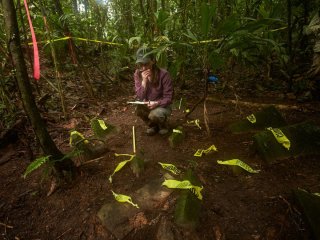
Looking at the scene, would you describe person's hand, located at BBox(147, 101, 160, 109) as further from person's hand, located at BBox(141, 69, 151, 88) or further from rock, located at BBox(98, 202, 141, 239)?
rock, located at BBox(98, 202, 141, 239)

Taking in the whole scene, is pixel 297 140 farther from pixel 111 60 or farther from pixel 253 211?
pixel 111 60

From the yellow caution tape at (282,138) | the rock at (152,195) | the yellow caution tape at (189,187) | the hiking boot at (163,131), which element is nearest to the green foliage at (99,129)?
the hiking boot at (163,131)

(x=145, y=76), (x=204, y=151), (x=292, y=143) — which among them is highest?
(x=145, y=76)

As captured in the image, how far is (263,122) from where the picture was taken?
3322 millimetres

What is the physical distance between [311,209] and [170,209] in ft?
3.28

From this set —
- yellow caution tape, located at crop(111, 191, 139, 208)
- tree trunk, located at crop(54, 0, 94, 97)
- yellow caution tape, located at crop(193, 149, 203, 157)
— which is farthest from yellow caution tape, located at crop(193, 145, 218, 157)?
tree trunk, located at crop(54, 0, 94, 97)

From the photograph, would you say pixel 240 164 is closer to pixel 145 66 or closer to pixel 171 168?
pixel 171 168

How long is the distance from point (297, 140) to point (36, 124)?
2.41 m

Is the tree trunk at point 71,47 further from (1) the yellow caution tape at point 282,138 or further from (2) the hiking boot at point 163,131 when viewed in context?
(1) the yellow caution tape at point 282,138

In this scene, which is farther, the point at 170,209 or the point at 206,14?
the point at 206,14

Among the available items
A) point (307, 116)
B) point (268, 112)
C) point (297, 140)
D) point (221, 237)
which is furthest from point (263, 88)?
point (221, 237)

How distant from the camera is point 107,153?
10.3 ft

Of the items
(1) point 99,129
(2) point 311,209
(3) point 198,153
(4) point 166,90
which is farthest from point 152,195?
(1) point 99,129

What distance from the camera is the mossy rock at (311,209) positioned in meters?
1.93
